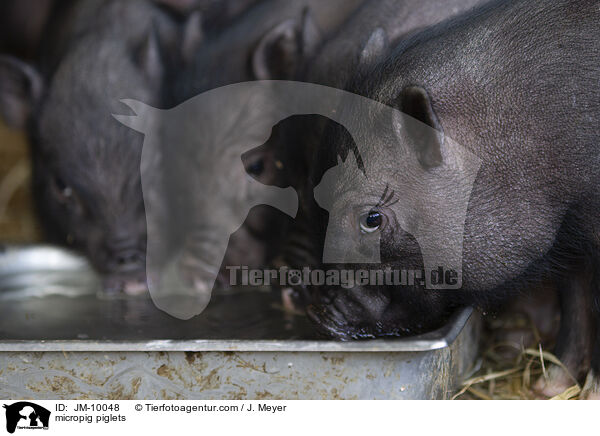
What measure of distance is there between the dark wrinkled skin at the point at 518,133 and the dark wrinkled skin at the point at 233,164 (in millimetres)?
910

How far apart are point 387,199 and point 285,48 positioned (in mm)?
1220

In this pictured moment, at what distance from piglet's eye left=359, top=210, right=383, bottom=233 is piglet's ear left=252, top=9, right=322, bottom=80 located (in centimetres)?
113

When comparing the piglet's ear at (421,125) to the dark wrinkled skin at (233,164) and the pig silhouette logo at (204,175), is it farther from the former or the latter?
the dark wrinkled skin at (233,164)

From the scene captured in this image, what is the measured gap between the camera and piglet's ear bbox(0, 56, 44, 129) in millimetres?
3947

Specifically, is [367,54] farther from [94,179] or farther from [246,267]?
[94,179]

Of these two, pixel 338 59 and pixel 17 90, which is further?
pixel 17 90

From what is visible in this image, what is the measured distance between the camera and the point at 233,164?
3.50 meters

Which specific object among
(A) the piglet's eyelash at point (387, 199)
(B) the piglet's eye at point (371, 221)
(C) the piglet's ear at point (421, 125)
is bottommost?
(B) the piglet's eye at point (371, 221)

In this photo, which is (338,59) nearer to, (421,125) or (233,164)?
(233,164)
